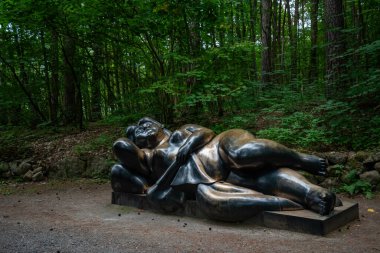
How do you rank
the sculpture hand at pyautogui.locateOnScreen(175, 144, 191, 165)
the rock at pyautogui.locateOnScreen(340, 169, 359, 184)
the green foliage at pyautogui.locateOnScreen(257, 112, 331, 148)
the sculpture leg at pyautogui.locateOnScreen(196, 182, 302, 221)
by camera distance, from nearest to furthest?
the sculpture leg at pyautogui.locateOnScreen(196, 182, 302, 221)
the sculpture hand at pyautogui.locateOnScreen(175, 144, 191, 165)
the rock at pyautogui.locateOnScreen(340, 169, 359, 184)
the green foliage at pyautogui.locateOnScreen(257, 112, 331, 148)

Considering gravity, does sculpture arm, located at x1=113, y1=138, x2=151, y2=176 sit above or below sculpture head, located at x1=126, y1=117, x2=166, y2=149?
below

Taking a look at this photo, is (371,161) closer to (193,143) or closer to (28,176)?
(193,143)

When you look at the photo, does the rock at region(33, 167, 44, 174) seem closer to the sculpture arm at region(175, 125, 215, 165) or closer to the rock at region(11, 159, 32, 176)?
the rock at region(11, 159, 32, 176)

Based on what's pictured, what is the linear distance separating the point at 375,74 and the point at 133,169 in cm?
495

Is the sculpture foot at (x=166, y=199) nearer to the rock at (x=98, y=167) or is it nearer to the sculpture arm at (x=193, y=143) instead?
the sculpture arm at (x=193, y=143)

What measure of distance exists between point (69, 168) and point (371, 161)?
253 inches

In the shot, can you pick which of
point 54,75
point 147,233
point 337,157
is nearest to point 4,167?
point 54,75

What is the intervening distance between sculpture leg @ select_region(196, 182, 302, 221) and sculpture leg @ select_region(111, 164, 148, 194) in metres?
1.26

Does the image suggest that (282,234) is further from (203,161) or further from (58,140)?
(58,140)

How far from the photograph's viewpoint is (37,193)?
7.77m

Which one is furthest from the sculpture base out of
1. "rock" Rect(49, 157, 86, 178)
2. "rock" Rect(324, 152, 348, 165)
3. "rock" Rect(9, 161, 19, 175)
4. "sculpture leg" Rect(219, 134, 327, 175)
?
"rock" Rect(9, 161, 19, 175)

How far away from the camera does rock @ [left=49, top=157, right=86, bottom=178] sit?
9.13 meters

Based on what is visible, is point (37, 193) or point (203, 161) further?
point (37, 193)

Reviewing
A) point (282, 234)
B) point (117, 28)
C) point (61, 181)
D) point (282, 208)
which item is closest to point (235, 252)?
point (282, 234)
